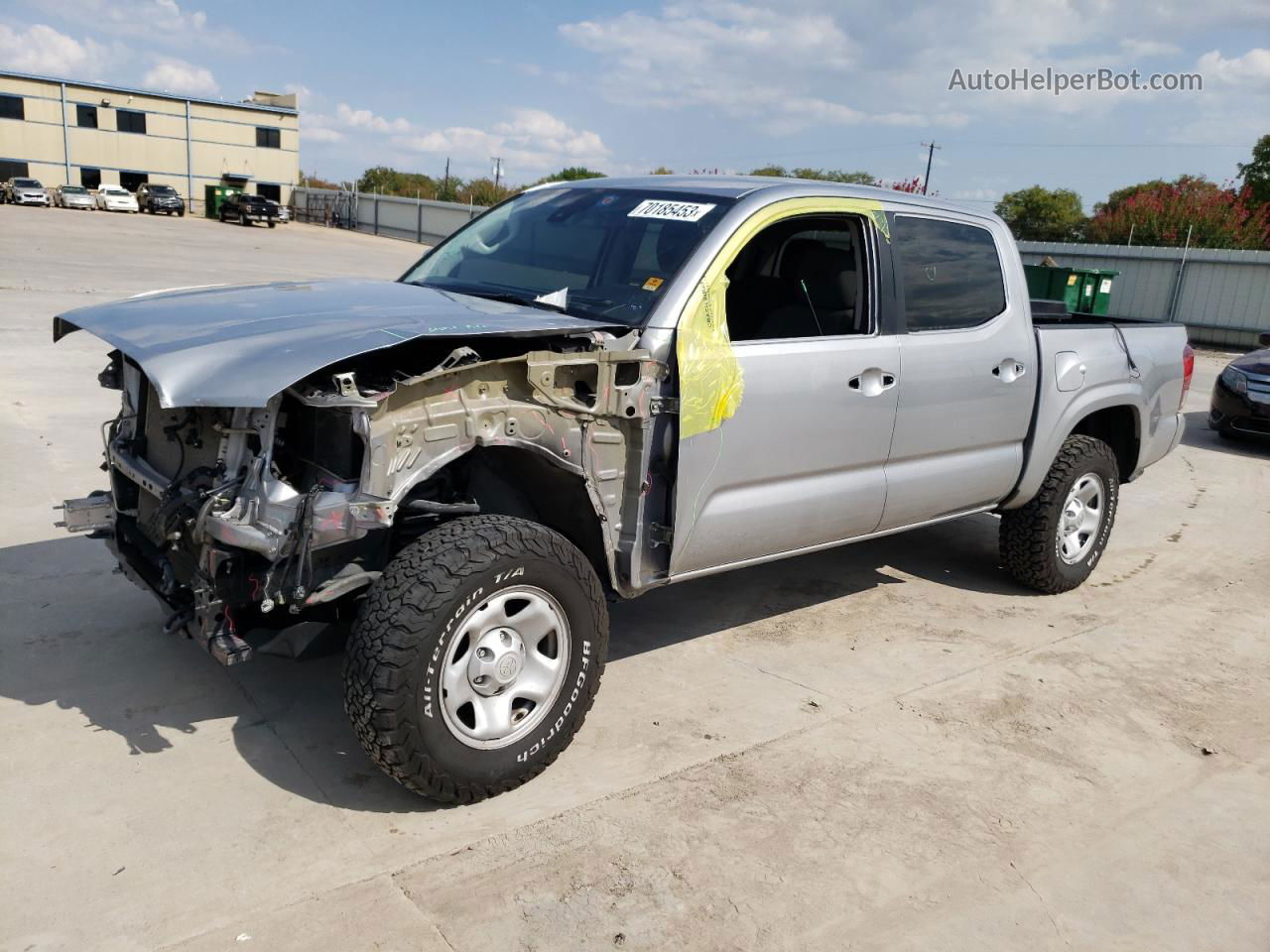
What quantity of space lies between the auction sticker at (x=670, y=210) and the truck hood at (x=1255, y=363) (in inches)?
353

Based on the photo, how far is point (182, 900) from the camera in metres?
2.73

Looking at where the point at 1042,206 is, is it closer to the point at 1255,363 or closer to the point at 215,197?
the point at 215,197

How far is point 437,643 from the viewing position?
2992mm

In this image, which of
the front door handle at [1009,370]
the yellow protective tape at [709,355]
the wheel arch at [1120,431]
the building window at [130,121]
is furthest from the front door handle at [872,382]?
the building window at [130,121]

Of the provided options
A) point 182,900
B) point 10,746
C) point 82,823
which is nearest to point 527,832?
point 182,900

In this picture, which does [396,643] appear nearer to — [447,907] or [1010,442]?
[447,907]

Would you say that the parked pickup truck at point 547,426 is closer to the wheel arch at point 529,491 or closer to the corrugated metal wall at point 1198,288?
the wheel arch at point 529,491

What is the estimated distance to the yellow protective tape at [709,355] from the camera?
3.62 meters

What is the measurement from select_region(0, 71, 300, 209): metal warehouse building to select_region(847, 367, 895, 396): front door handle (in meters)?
55.7

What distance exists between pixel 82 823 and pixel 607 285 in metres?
2.46

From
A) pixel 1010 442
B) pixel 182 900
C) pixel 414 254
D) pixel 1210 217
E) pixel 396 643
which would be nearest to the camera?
pixel 182 900

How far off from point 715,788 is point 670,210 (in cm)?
218

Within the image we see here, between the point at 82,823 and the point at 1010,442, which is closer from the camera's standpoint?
the point at 82,823

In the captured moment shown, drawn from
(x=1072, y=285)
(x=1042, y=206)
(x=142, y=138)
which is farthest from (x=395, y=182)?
(x=1072, y=285)
